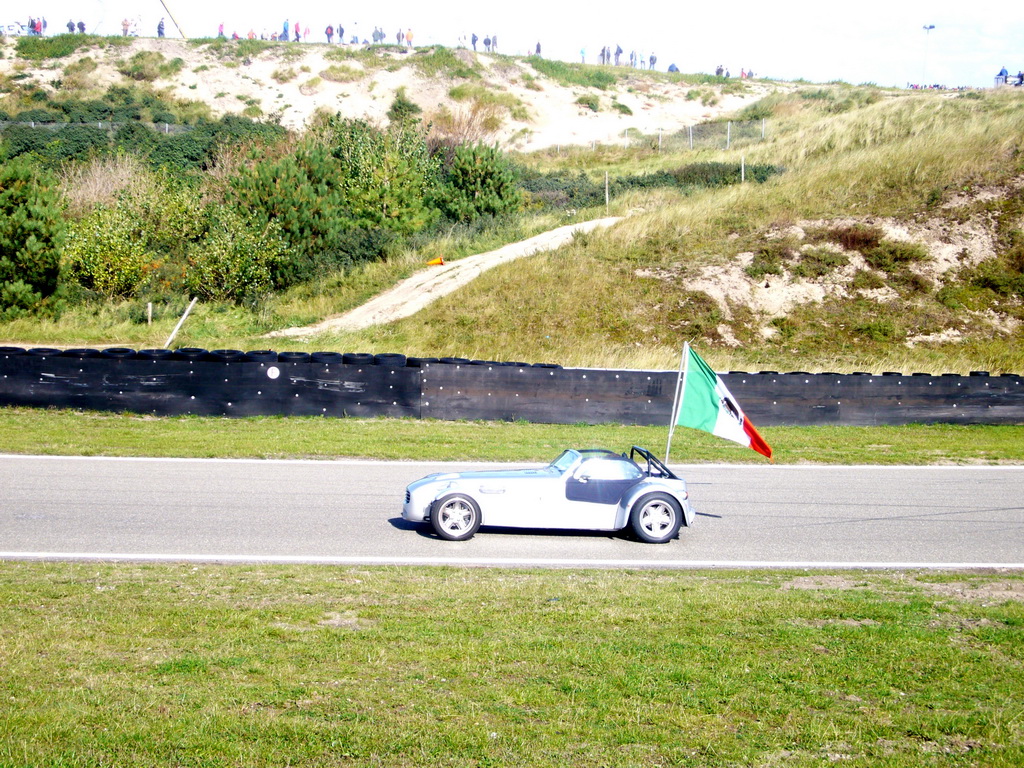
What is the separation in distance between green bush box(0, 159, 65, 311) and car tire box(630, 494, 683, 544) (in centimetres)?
2817

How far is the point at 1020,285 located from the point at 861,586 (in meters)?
29.7

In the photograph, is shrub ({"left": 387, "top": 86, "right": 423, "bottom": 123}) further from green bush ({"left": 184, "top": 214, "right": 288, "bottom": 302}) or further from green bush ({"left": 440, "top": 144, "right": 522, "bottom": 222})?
green bush ({"left": 184, "top": 214, "right": 288, "bottom": 302})

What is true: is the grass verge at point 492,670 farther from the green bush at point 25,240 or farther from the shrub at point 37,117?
the shrub at point 37,117

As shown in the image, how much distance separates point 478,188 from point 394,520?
3541 centimetres

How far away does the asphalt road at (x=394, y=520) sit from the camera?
9172 mm

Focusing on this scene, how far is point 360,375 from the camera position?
18.0 meters

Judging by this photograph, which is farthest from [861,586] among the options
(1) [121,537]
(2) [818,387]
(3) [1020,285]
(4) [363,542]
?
(3) [1020,285]

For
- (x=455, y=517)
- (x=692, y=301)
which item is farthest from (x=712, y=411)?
(x=692, y=301)

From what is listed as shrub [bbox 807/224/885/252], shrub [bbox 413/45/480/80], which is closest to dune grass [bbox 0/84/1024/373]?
shrub [bbox 807/224/885/252]

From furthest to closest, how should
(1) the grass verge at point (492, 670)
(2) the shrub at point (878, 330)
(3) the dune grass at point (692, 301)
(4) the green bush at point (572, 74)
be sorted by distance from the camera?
(4) the green bush at point (572, 74) → (2) the shrub at point (878, 330) → (3) the dune grass at point (692, 301) → (1) the grass verge at point (492, 670)

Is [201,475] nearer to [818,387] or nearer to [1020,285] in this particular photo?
[818,387]

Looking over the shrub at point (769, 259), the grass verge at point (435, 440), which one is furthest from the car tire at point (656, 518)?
the shrub at point (769, 259)

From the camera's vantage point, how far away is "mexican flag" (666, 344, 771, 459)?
10.6m

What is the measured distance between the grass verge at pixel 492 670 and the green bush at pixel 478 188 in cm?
3705
